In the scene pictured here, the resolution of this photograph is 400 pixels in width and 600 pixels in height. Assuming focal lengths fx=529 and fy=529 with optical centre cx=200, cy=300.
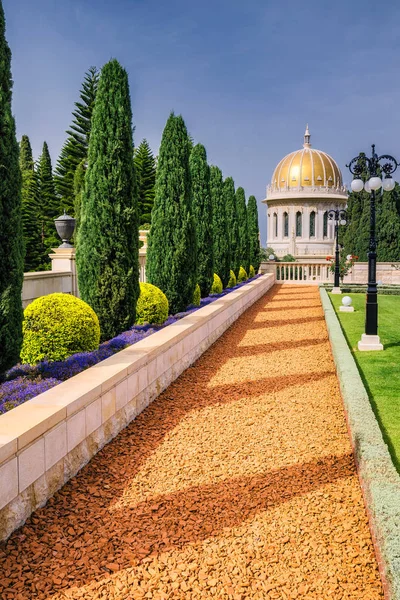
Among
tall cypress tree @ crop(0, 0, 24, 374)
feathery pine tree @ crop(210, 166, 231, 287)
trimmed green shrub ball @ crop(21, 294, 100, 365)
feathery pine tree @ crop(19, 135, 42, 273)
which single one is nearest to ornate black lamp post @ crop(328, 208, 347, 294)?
feathery pine tree @ crop(210, 166, 231, 287)

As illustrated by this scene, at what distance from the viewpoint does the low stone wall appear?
31.2 ft

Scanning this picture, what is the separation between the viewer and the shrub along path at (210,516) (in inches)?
125

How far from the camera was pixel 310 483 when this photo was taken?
4.45 m

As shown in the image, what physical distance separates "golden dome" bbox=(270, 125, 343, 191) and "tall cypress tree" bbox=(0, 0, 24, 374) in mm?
74721

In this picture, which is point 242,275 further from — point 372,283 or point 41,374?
point 41,374

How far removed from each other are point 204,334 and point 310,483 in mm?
5779

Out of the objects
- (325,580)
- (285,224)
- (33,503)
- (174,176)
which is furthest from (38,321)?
(285,224)

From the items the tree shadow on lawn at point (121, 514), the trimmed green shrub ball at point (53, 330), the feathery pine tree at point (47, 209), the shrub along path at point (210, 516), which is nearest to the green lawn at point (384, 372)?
the shrub along path at point (210, 516)

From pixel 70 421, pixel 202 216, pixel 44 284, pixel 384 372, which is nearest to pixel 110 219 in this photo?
pixel 44 284

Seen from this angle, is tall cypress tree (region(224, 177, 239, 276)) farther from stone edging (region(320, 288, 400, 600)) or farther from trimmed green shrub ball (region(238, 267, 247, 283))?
stone edging (region(320, 288, 400, 600))

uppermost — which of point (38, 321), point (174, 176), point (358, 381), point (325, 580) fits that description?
point (174, 176)

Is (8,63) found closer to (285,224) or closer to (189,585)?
(189,585)

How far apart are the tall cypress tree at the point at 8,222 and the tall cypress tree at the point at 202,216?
420 inches

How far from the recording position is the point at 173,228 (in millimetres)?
12312
